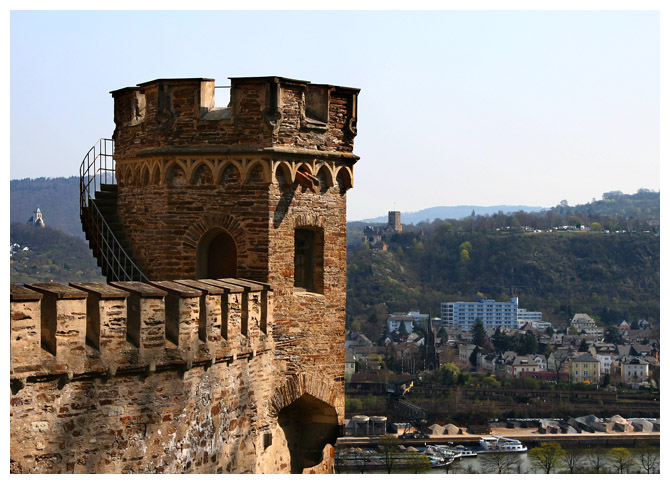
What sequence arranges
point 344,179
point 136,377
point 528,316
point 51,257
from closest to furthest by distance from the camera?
point 136,377, point 344,179, point 51,257, point 528,316

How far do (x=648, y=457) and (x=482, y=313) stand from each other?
9260cm

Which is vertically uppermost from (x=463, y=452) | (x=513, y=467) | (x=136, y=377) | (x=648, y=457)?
(x=136, y=377)

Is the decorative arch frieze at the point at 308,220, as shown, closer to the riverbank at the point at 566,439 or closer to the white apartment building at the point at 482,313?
the riverbank at the point at 566,439

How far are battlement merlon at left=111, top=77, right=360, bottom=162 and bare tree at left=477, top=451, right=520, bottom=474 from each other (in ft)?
281

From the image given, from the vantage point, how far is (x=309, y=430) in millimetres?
12289

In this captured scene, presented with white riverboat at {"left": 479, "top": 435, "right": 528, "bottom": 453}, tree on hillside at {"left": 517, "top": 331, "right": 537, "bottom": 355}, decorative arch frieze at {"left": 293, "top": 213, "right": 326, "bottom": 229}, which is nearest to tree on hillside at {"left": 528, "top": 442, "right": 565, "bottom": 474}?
white riverboat at {"left": 479, "top": 435, "right": 528, "bottom": 453}

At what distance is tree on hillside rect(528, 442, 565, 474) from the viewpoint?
308ft

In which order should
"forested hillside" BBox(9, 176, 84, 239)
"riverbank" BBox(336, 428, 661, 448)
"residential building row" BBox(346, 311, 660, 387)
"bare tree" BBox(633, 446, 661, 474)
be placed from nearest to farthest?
"bare tree" BBox(633, 446, 661, 474) < "riverbank" BBox(336, 428, 661, 448) < "forested hillside" BBox(9, 176, 84, 239) < "residential building row" BBox(346, 311, 660, 387)

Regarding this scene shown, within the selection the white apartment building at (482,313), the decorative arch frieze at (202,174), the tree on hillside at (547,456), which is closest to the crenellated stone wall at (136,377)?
the decorative arch frieze at (202,174)

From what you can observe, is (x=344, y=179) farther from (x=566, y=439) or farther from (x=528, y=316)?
(x=528, y=316)

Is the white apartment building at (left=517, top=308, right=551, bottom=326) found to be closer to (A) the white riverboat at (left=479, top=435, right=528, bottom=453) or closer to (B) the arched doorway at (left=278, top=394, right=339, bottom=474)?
(A) the white riverboat at (left=479, top=435, right=528, bottom=453)

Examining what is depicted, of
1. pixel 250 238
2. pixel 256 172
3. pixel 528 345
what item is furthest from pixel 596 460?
pixel 256 172

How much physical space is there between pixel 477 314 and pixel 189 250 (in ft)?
594

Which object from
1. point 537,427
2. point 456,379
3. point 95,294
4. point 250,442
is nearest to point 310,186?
point 250,442
